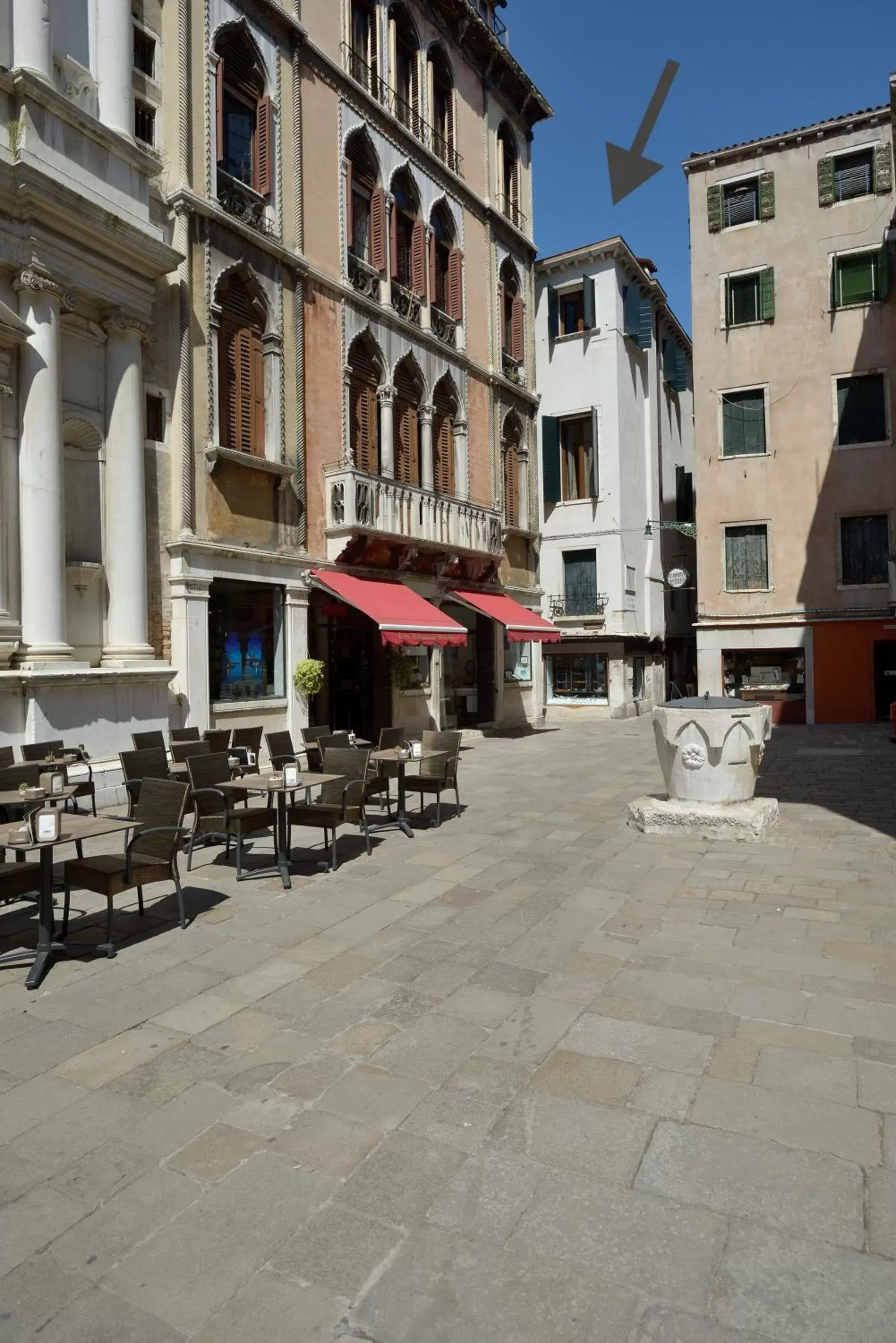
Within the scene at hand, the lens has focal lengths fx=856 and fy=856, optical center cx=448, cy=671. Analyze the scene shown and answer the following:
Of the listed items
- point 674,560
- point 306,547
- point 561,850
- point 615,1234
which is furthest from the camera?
point 674,560

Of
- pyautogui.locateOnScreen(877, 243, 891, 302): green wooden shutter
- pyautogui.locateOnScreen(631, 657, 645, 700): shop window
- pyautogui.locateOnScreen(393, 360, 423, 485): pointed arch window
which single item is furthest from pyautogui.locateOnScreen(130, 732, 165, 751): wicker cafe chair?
pyautogui.locateOnScreen(877, 243, 891, 302): green wooden shutter

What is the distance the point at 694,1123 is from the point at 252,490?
38.1 feet

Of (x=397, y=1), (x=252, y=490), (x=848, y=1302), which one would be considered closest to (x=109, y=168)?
(x=252, y=490)

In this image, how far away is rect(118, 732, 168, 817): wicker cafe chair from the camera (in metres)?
8.23

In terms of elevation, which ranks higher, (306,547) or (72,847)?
(306,547)

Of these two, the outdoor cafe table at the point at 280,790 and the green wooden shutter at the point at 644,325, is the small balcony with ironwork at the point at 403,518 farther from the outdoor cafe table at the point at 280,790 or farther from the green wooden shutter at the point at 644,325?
the green wooden shutter at the point at 644,325

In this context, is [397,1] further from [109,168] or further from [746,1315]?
[746,1315]

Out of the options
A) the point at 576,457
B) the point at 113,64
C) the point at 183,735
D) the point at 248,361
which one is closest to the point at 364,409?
the point at 248,361

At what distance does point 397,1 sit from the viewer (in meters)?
17.0

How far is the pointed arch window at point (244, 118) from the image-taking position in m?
13.2

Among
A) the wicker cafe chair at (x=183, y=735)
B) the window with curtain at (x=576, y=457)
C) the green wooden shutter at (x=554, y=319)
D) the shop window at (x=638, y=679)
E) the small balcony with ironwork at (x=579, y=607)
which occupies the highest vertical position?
the green wooden shutter at (x=554, y=319)

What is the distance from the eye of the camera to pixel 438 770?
9.41 metres

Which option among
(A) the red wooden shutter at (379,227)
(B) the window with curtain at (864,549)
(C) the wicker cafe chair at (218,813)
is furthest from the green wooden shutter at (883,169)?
(C) the wicker cafe chair at (218,813)

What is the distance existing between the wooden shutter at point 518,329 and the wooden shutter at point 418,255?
4.28m
